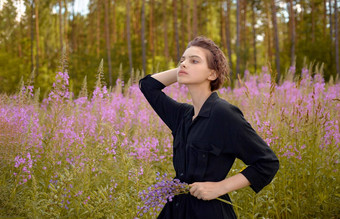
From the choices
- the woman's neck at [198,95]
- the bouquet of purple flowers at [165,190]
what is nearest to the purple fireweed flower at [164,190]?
the bouquet of purple flowers at [165,190]

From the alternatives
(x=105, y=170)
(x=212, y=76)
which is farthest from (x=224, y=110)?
(x=105, y=170)

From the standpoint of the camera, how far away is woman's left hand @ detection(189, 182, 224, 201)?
5.86 feet

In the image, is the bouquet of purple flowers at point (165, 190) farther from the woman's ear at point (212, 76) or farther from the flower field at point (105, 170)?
the flower field at point (105, 170)

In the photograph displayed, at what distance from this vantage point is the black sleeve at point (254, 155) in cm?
182

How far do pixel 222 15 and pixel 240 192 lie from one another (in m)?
26.7

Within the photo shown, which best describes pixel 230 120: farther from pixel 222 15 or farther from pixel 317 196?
pixel 222 15

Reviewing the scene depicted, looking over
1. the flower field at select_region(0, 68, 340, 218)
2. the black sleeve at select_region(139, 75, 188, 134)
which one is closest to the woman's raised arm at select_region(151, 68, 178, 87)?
the black sleeve at select_region(139, 75, 188, 134)

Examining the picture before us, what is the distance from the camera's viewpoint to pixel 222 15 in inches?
1144

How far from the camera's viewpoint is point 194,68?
6.70ft

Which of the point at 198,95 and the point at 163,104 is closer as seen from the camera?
the point at 198,95

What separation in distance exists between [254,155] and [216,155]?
191mm

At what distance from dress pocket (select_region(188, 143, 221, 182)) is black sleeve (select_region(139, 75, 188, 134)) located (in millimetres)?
403

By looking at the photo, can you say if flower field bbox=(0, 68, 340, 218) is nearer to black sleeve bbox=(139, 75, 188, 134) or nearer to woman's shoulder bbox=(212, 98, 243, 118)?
black sleeve bbox=(139, 75, 188, 134)

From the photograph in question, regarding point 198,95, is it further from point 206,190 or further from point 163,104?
point 206,190
